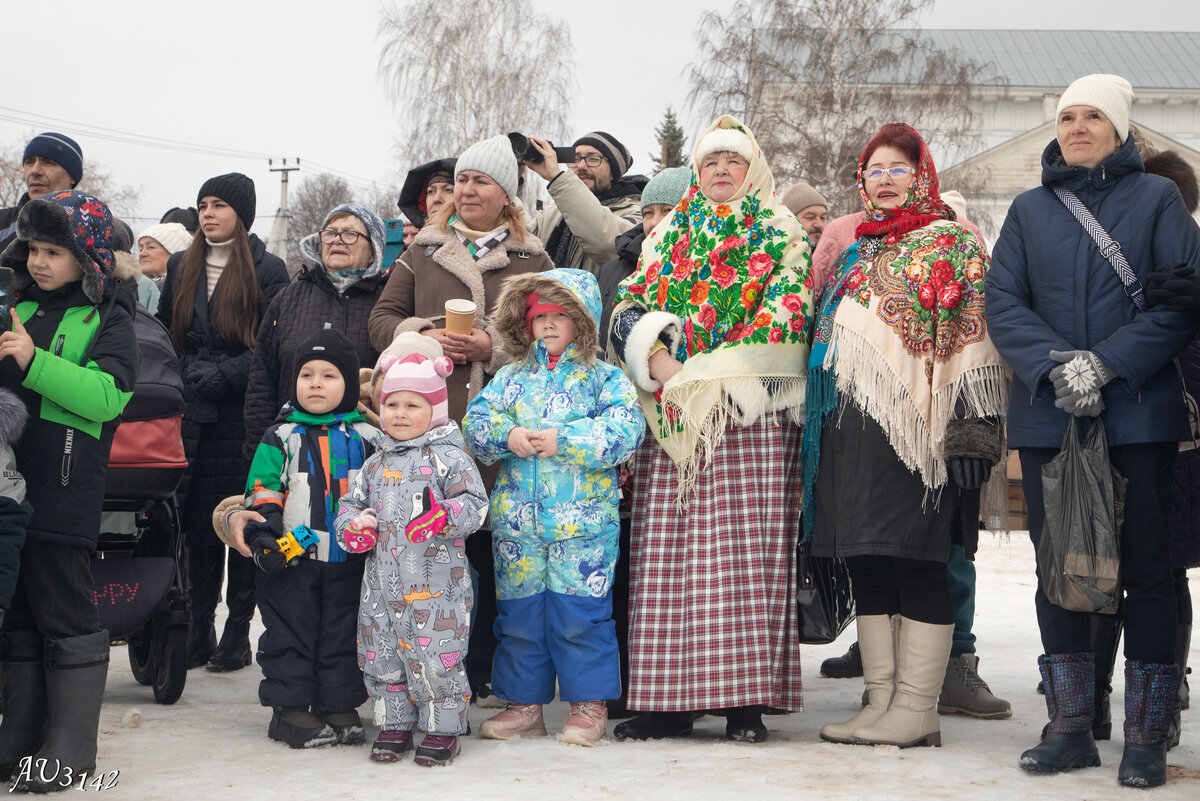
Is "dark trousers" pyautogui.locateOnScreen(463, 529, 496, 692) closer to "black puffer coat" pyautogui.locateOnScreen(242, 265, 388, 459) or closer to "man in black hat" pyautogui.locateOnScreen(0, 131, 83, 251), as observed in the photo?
"black puffer coat" pyautogui.locateOnScreen(242, 265, 388, 459)

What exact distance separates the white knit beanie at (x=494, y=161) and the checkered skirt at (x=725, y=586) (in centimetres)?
138

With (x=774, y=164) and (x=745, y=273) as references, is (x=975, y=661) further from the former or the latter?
(x=774, y=164)

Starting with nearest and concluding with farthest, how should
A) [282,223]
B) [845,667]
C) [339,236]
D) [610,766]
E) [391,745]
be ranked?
[610,766] < [391,745] < [339,236] < [845,667] < [282,223]

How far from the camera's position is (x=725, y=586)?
3.97 meters

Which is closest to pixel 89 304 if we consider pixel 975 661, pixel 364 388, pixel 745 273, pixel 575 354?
pixel 364 388

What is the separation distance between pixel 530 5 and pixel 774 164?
6113 millimetres

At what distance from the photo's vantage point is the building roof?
3844cm

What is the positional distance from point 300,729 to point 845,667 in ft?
8.61

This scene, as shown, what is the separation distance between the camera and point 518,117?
75.7 feet

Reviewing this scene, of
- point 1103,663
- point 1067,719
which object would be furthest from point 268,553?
point 1103,663

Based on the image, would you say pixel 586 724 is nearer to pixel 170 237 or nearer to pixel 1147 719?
pixel 1147 719

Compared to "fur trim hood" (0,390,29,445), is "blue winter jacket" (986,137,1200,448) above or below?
above

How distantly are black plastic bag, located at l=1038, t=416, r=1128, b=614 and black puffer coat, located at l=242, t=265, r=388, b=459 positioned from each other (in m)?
2.72

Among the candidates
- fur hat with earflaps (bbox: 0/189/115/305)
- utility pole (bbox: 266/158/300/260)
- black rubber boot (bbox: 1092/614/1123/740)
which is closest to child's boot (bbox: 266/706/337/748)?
fur hat with earflaps (bbox: 0/189/115/305)
